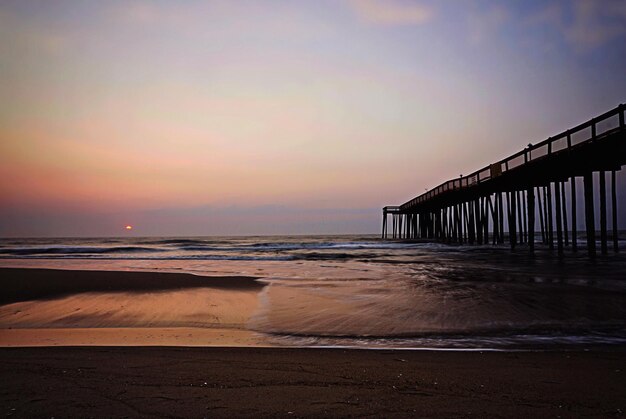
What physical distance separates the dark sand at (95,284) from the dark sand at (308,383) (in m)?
6.49

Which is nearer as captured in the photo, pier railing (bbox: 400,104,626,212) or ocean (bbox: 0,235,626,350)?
ocean (bbox: 0,235,626,350)

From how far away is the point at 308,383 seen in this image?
345 centimetres

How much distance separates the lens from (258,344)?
522 centimetres

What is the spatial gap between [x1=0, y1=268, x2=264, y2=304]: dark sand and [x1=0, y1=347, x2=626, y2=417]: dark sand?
6.49 metres

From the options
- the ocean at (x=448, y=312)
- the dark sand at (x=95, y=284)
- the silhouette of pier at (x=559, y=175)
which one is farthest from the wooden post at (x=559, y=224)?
the dark sand at (x=95, y=284)

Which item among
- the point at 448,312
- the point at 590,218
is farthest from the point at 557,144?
the point at 448,312

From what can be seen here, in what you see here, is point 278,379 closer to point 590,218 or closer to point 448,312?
point 448,312

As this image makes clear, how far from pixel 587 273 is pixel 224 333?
10.9 m

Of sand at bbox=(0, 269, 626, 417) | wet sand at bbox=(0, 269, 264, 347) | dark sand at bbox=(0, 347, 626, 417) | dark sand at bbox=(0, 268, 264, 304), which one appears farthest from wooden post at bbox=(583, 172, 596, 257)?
dark sand at bbox=(0, 347, 626, 417)

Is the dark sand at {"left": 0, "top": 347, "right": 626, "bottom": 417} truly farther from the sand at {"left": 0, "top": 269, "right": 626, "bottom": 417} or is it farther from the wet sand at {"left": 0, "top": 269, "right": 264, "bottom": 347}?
the wet sand at {"left": 0, "top": 269, "right": 264, "bottom": 347}

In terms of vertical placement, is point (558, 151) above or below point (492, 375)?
above

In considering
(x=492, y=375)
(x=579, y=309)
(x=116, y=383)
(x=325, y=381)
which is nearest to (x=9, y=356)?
(x=116, y=383)

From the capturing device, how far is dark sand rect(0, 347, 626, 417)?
2.94 metres

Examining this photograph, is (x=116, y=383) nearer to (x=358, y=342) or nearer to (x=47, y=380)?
(x=47, y=380)
